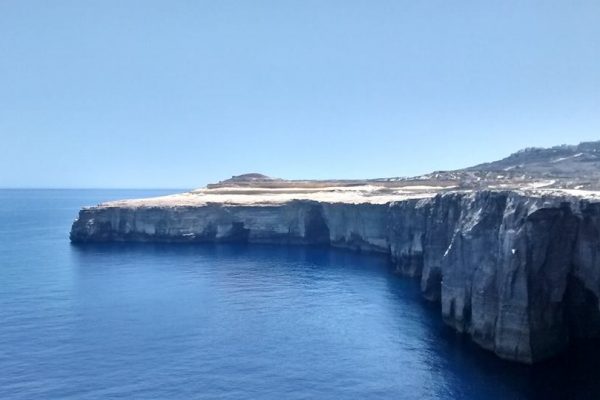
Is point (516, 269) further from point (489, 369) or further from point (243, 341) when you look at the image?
point (243, 341)

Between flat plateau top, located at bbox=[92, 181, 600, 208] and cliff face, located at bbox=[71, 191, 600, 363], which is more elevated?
flat plateau top, located at bbox=[92, 181, 600, 208]

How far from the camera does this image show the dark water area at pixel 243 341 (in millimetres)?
46250

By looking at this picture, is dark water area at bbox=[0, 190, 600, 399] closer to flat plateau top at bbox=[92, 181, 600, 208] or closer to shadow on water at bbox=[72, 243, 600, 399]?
shadow on water at bbox=[72, 243, 600, 399]

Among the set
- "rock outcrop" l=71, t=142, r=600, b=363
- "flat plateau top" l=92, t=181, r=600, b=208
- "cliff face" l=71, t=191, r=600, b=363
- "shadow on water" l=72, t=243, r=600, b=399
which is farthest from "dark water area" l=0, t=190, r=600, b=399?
"flat plateau top" l=92, t=181, r=600, b=208

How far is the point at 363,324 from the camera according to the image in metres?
65.6

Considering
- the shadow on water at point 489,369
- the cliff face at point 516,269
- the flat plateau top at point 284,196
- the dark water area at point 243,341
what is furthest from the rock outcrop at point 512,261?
the flat plateau top at point 284,196

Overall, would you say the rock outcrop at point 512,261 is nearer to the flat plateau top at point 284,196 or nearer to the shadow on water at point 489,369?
the shadow on water at point 489,369

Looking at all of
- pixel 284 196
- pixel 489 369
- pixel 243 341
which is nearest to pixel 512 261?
pixel 489 369

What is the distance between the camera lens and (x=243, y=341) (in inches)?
2301

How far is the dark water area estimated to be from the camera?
46250 millimetres

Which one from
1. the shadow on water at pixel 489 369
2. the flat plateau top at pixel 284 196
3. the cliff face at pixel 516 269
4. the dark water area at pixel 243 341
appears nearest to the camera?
the shadow on water at pixel 489 369

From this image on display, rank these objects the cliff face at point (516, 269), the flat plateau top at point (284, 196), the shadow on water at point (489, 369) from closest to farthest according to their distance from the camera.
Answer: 1. the shadow on water at point (489, 369)
2. the cliff face at point (516, 269)
3. the flat plateau top at point (284, 196)

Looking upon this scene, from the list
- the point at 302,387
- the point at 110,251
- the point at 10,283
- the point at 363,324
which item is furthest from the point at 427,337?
the point at 110,251

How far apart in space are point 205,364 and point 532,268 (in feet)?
103
